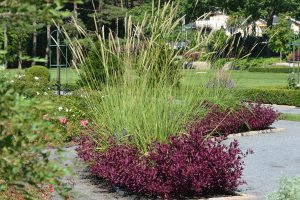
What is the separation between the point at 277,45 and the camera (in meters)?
42.3

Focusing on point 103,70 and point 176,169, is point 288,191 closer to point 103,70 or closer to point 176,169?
point 176,169

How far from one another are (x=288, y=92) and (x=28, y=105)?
59.4ft

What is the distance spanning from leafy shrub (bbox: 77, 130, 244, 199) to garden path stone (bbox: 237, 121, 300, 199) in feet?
1.91

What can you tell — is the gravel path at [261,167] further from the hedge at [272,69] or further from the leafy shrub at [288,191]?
the hedge at [272,69]

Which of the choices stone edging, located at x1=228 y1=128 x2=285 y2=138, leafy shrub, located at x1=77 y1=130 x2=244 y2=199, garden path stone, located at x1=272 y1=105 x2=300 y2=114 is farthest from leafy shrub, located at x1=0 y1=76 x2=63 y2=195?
garden path stone, located at x1=272 y1=105 x2=300 y2=114

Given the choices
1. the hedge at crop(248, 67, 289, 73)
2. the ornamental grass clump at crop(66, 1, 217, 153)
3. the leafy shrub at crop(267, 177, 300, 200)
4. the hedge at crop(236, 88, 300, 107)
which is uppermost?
the ornamental grass clump at crop(66, 1, 217, 153)

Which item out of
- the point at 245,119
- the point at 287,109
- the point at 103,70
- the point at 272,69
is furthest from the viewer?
the point at 272,69

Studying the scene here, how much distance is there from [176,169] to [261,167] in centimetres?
290

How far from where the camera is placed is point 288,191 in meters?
5.14

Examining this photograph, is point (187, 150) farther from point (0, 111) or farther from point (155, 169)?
point (0, 111)

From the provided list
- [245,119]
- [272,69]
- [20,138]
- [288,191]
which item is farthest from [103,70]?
[272,69]

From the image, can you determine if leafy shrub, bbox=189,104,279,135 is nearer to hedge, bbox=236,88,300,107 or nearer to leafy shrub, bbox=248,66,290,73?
hedge, bbox=236,88,300,107

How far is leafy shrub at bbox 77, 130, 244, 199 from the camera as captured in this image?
684cm

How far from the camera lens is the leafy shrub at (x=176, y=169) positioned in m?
6.84
